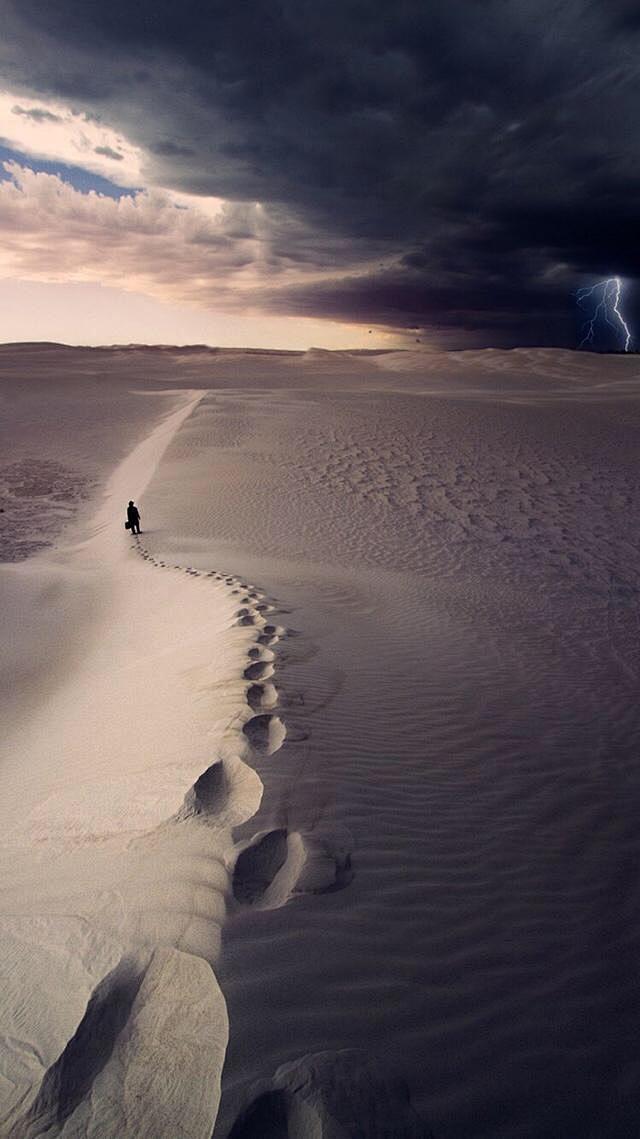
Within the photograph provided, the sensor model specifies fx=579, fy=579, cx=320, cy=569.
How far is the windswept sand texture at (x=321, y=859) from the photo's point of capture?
1895 millimetres

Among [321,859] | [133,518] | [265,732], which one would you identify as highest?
[321,859]

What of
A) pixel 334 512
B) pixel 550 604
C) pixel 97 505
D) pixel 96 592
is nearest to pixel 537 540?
pixel 550 604

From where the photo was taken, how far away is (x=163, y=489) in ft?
59.5

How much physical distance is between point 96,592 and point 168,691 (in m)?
5.91

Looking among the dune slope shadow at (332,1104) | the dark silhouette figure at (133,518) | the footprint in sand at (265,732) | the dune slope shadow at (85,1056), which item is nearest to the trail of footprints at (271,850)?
the footprint in sand at (265,732)

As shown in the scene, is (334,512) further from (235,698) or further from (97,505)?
(235,698)

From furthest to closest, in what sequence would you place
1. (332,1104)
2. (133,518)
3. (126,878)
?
(133,518)
(126,878)
(332,1104)

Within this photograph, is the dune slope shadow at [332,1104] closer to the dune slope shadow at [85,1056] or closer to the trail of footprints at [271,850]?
the dune slope shadow at [85,1056]

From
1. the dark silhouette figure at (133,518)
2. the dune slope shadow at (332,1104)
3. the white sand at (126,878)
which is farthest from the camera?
the dark silhouette figure at (133,518)

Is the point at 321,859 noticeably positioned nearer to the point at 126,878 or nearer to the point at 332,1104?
the point at 126,878

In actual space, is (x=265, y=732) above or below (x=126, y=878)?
below

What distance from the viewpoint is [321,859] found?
9.37 ft

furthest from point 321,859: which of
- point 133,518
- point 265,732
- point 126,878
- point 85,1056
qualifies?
point 133,518

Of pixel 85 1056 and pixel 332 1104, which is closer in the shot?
pixel 332 1104
